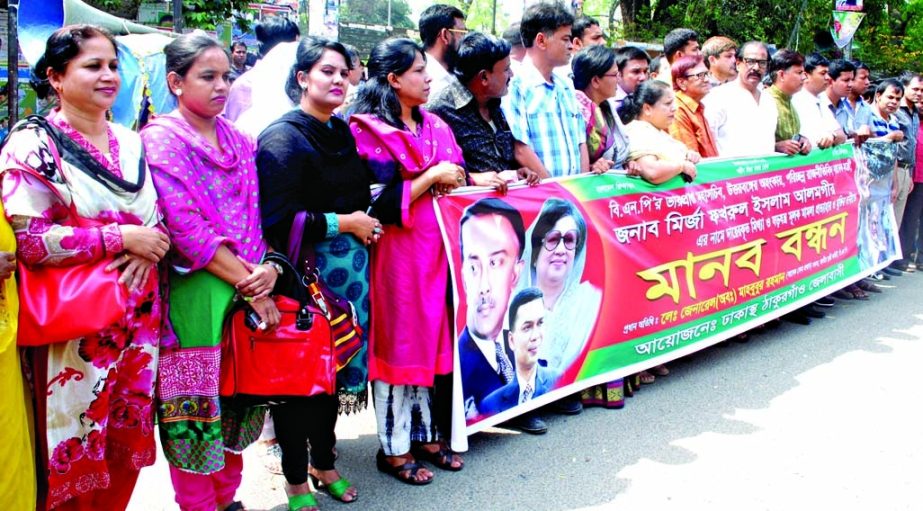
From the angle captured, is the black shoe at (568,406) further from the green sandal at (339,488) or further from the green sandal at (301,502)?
the green sandal at (301,502)

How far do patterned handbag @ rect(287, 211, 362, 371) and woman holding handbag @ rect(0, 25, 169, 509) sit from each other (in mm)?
524

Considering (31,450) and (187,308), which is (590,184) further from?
(31,450)

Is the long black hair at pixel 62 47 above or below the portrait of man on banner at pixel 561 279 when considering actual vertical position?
above

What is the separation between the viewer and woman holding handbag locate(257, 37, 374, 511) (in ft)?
9.96

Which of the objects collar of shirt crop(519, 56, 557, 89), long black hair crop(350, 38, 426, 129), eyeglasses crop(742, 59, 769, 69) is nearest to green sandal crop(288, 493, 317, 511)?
long black hair crop(350, 38, 426, 129)

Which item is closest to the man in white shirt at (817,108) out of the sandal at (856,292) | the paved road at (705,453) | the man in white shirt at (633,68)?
the sandal at (856,292)

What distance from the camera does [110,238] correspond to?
2484mm

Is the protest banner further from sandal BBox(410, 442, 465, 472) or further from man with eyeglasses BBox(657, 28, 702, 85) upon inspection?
man with eyeglasses BBox(657, 28, 702, 85)

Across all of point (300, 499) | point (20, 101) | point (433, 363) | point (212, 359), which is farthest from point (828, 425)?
point (20, 101)

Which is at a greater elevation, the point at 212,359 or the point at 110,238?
the point at 110,238

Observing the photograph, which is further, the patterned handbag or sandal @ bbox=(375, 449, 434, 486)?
sandal @ bbox=(375, 449, 434, 486)

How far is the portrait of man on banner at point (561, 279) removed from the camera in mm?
4039

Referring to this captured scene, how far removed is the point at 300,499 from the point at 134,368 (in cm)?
84

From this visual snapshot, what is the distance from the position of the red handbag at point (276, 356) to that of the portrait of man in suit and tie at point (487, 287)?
0.91 meters
